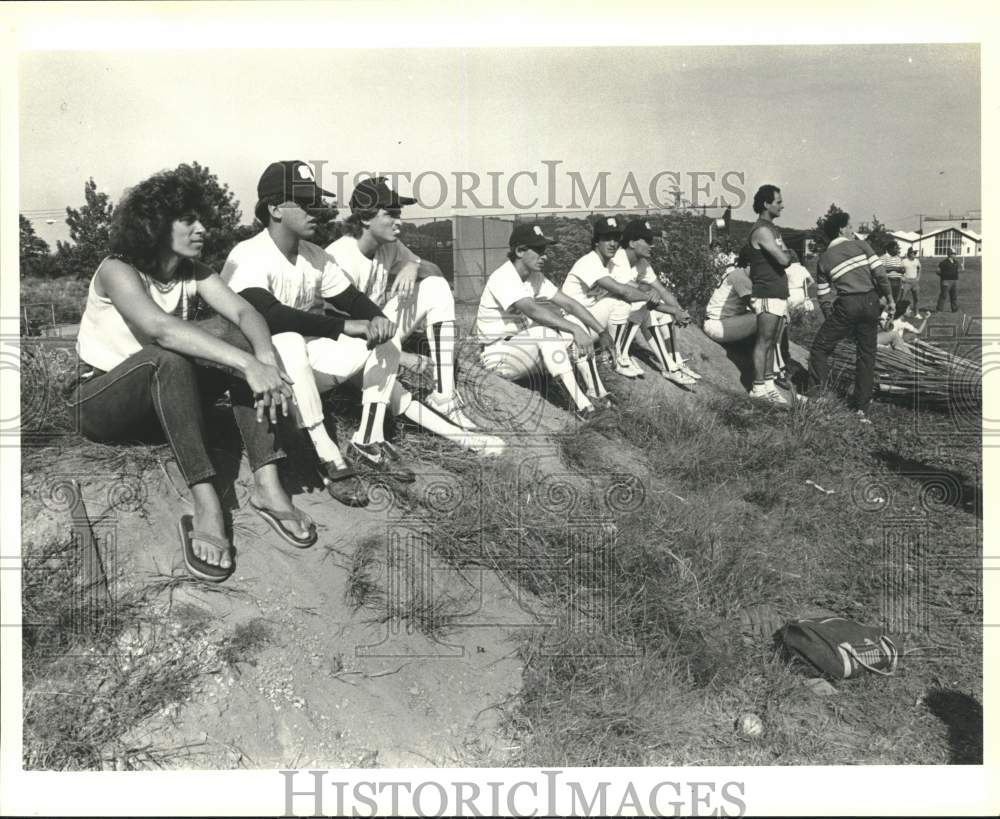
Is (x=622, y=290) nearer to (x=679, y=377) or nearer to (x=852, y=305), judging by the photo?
(x=679, y=377)

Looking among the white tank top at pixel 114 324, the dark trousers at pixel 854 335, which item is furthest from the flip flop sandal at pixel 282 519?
the dark trousers at pixel 854 335

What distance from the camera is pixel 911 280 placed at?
598cm

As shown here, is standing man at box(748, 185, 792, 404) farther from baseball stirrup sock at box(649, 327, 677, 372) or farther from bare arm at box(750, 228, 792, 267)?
baseball stirrup sock at box(649, 327, 677, 372)

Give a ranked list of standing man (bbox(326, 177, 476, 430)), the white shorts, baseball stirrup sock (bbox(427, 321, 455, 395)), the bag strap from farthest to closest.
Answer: the white shorts → baseball stirrup sock (bbox(427, 321, 455, 395)) → standing man (bbox(326, 177, 476, 430)) → the bag strap

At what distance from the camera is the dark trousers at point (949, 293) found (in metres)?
5.56

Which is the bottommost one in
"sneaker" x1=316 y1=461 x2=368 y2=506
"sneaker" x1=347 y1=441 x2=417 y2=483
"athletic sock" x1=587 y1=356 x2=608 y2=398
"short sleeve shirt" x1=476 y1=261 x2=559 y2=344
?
"sneaker" x1=316 y1=461 x2=368 y2=506

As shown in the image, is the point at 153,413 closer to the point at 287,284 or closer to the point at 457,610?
the point at 287,284

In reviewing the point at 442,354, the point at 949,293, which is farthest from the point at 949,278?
the point at 442,354

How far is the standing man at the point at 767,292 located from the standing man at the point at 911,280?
0.68 meters

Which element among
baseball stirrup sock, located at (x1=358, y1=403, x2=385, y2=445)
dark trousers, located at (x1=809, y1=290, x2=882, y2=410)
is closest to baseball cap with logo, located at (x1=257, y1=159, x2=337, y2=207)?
baseball stirrup sock, located at (x1=358, y1=403, x2=385, y2=445)

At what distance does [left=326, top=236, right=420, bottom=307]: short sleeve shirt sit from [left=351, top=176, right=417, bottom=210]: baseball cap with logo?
0.66ft

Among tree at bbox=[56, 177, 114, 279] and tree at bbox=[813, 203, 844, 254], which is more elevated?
tree at bbox=[813, 203, 844, 254]

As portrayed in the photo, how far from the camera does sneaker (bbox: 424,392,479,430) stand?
17.2ft

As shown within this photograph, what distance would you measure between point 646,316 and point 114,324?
3191mm
